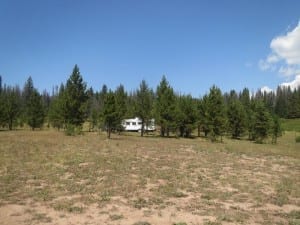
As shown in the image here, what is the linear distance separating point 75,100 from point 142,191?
106 ft

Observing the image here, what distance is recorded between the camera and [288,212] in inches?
417

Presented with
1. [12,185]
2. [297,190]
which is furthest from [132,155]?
[297,190]

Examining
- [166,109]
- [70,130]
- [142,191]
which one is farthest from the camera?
[166,109]

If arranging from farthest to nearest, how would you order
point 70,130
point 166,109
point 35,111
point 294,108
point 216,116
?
point 294,108, point 35,111, point 166,109, point 216,116, point 70,130

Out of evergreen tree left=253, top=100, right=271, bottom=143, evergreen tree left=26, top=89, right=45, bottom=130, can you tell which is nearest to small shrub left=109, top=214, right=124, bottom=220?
evergreen tree left=253, top=100, right=271, bottom=143

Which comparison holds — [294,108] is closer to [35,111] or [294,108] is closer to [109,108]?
[35,111]

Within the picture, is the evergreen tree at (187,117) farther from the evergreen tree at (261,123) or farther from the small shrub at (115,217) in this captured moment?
the small shrub at (115,217)

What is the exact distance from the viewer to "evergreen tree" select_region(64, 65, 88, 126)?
43.2 m

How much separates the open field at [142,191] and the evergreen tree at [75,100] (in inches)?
863

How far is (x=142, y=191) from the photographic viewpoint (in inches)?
507

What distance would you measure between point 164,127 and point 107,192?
3793 centimetres

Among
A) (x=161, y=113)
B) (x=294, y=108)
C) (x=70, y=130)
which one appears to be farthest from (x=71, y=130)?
(x=294, y=108)

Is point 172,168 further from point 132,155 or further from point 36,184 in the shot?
point 36,184

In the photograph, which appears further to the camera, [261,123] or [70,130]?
[261,123]
